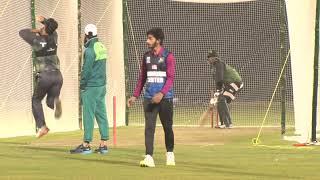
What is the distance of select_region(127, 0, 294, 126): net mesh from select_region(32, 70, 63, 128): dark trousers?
29.9ft

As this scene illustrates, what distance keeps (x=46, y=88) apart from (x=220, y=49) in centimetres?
1322

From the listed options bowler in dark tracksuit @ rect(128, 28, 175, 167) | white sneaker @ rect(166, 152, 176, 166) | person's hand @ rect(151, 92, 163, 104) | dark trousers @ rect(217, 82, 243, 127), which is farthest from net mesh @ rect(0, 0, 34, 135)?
person's hand @ rect(151, 92, 163, 104)

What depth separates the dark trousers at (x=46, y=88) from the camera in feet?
47.8

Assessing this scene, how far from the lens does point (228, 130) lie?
64.6 feet

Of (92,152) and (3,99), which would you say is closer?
(92,152)

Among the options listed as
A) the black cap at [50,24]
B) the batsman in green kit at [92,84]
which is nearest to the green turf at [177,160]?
the batsman in green kit at [92,84]

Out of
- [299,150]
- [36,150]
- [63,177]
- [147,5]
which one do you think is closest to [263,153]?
[299,150]

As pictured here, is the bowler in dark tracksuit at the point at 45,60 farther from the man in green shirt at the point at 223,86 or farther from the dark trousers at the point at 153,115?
the man in green shirt at the point at 223,86

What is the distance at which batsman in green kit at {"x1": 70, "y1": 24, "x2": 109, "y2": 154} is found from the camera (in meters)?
13.1

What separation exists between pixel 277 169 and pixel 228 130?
28.0 feet

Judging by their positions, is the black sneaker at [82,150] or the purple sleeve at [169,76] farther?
the black sneaker at [82,150]

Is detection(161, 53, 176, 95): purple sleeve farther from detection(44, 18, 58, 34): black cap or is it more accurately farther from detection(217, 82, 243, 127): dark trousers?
detection(217, 82, 243, 127): dark trousers

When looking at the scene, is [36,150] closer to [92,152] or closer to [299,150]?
[92,152]

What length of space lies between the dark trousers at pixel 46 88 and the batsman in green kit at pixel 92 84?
1358 millimetres
